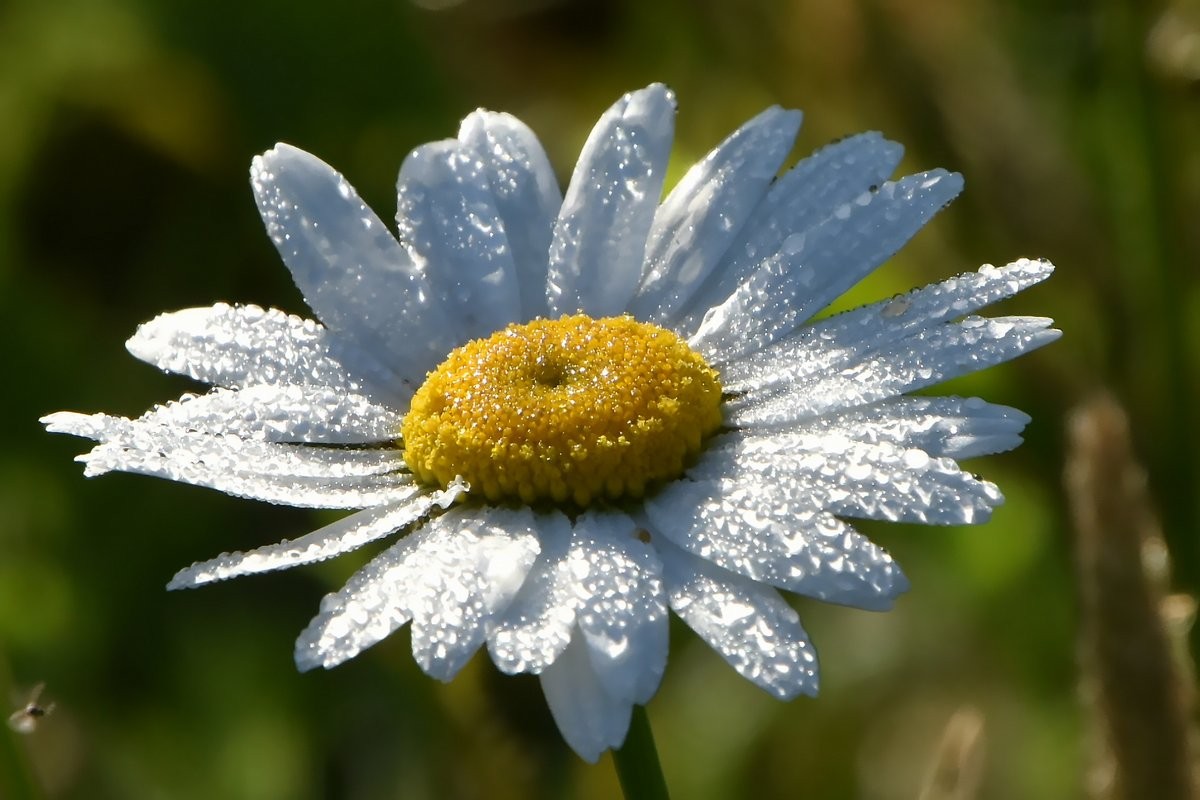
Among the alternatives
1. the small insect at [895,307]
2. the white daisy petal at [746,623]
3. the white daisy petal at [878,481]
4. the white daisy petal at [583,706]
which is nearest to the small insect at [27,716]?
the white daisy petal at [583,706]

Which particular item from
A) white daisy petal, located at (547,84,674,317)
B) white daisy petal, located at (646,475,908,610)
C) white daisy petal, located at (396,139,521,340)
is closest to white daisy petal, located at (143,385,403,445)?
white daisy petal, located at (396,139,521,340)

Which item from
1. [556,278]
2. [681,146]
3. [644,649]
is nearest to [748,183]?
[556,278]

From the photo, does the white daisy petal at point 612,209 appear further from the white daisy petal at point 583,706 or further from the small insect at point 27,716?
the small insect at point 27,716

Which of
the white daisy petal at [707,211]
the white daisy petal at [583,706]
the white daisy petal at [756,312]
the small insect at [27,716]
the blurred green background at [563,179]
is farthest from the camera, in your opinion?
the blurred green background at [563,179]

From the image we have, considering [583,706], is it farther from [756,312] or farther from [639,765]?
[756,312]

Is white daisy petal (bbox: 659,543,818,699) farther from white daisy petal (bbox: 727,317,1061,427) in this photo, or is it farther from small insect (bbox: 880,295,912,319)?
small insect (bbox: 880,295,912,319)
